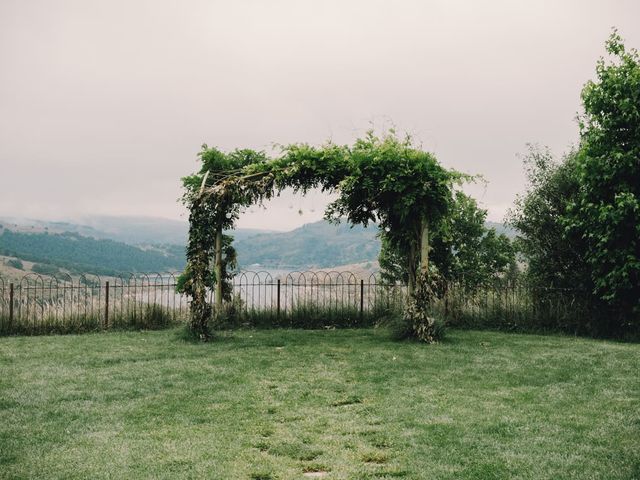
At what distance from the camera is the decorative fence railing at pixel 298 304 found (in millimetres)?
13766

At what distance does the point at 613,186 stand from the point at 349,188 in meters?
6.80

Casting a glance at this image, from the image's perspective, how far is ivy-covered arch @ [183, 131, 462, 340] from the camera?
11.7 meters

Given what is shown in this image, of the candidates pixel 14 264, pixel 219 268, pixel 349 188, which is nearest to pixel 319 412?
pixel 349 188

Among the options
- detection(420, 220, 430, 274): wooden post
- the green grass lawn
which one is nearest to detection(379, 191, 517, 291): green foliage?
detection(420, 220, 430, 274): wooden post

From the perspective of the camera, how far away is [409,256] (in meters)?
13.0

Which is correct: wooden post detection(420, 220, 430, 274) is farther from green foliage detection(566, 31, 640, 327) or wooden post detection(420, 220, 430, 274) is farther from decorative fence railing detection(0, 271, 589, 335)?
green foliage detection(566, 31, 640, 327)

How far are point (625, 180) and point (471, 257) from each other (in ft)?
30.3

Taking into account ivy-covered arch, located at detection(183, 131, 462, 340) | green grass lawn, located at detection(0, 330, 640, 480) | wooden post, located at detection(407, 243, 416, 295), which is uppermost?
ivy-covered arch, located at detection(183, 131, 462, 340)

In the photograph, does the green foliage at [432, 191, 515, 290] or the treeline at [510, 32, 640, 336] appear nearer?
the treeline at [510, 32, 640, 336]

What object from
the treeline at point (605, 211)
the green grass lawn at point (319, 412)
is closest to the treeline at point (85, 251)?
the treeline at point (605, 211)

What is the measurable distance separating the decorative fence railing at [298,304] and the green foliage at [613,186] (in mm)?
1224

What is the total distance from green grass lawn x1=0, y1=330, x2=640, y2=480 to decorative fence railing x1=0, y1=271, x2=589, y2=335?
298cm

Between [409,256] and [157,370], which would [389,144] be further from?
[157,370]

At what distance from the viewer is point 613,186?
13.4m
